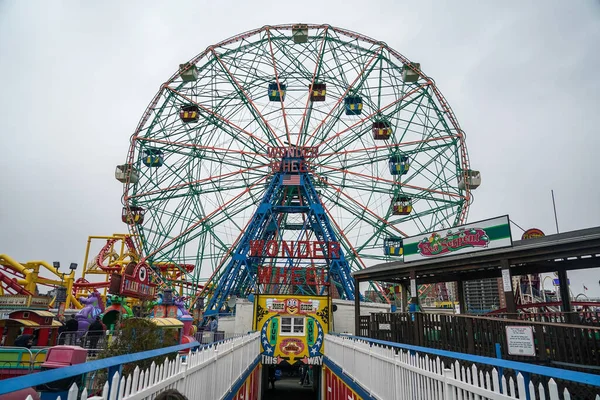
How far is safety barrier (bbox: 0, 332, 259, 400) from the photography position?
2158mm

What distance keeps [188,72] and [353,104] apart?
37.4ft

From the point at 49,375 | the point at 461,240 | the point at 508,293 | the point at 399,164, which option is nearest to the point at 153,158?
the point at 399,164

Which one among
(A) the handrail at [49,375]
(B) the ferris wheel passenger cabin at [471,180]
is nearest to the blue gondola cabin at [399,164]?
(B) the ferris wheel passenger cabin at [471,180]

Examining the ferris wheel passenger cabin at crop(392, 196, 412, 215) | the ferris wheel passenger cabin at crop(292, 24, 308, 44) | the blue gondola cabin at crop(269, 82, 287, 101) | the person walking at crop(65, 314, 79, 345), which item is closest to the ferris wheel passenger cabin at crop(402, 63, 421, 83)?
the ferris wheel passenger cabin at crop(292, 24, 308, 44)

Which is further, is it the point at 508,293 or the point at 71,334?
the point at 71,334

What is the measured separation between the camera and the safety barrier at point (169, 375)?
7.08 ft

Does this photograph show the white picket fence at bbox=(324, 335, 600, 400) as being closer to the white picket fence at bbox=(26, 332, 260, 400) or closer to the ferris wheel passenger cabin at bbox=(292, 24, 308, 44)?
the white picket fence at bbox=(26, 332, 260, 400)

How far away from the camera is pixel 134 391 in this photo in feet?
9.84

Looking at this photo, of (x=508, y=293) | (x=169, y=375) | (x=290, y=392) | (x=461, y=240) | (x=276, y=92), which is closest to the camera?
A: (x=169, y=375)

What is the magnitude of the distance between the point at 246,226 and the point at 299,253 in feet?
16.0

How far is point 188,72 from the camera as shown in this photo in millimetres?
27016

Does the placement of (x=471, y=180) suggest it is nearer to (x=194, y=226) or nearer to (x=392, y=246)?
(x=392, y=246)

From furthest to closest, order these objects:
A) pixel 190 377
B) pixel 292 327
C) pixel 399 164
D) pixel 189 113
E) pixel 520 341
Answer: pixel 189 113, pixel 399 164, pixel 292 327, pixel 520 341, pixel 190 377

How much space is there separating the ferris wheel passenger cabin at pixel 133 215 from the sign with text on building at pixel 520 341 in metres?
24.0
